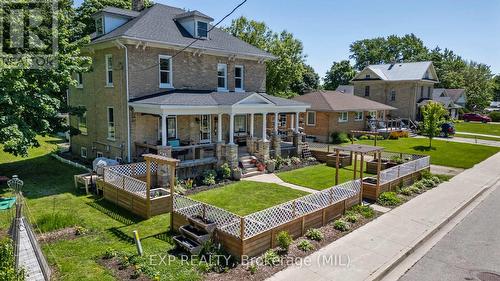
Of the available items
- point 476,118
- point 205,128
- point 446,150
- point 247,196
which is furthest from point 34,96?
point 476,118

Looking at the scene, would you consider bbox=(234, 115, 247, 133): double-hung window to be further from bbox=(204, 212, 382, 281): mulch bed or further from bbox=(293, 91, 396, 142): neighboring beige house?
bbox=(204, 212, 382, 281): mulch bed

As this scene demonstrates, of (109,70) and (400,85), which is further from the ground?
(400,85)

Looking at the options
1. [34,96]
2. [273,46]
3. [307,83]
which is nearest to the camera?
[34,96]

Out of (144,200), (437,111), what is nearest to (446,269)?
(144,200)

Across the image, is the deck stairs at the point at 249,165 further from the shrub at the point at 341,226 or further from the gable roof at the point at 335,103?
the gable roof at the point at 335,103

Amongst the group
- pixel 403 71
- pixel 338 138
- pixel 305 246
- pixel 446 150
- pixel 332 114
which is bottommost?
pixel 305 246

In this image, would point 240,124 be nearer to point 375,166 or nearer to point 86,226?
point 375,166

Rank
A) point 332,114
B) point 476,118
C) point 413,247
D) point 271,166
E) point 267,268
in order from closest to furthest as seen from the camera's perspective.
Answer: point 267,268 < point 413,247 < point 271,166 < point 332,114 < point 476,118
